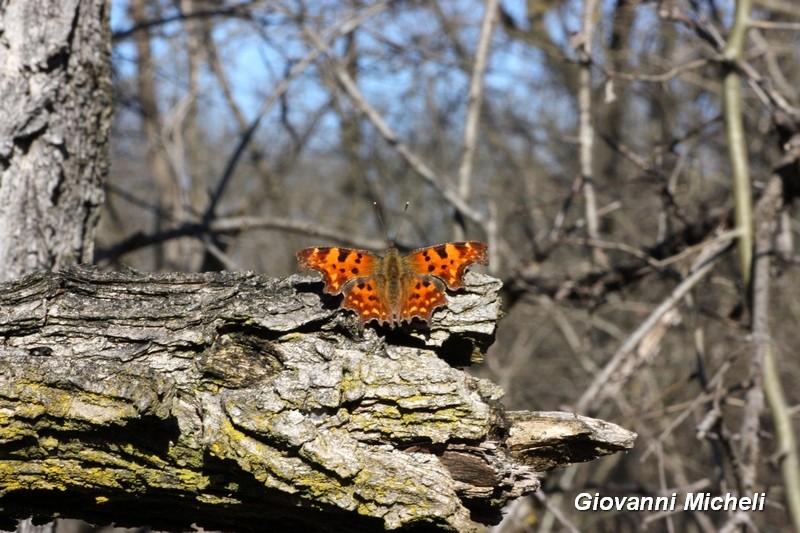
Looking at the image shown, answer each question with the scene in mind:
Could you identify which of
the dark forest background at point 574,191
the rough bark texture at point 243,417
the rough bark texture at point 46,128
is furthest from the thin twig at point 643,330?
the rough bark texture at point 46,128

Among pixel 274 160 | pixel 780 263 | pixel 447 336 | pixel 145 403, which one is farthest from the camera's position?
pixel 274 160

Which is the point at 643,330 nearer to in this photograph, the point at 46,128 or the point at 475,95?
the point at 475,95

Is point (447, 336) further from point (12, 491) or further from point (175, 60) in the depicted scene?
point (175, 60)

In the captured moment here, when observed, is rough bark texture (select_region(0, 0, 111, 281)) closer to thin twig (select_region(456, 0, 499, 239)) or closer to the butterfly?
the butterfly

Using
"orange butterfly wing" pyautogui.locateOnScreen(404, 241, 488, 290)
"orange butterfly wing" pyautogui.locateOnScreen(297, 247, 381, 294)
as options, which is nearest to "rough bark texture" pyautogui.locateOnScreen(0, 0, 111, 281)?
"orange butterfly wing" pyautogui.locateOnScreen(297, 247, 381, 294)

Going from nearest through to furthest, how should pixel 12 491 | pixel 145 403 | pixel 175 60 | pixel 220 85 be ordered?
pixel 145 403 < pixel 12 491 < pixel 220 85 < pixel 175 60

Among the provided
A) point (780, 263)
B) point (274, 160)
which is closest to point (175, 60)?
point (274, 160)

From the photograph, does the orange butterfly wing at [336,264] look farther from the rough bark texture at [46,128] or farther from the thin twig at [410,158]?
the thin twig at [410,158]
